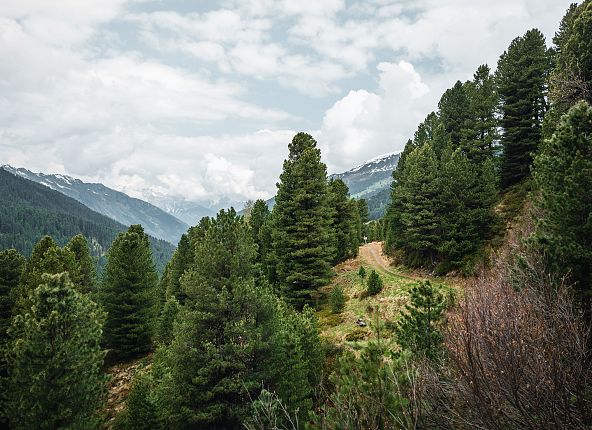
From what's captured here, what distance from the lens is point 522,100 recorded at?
36.7 m

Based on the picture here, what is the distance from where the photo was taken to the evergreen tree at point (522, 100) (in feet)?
120

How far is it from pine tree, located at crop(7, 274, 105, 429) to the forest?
0.09 meters

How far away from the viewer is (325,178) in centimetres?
3094

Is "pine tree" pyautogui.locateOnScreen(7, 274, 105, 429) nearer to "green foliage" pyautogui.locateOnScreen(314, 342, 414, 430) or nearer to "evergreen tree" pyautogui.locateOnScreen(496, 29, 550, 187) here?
"green foliage" pyautogui.locateOnScreen(314, 342, 414, 430)

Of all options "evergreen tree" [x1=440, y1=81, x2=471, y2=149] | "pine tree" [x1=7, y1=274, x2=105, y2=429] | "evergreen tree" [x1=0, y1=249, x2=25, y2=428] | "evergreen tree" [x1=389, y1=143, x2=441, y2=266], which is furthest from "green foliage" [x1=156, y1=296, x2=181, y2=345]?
"evergreen tree" [x1=440, y1=81, x2=471, y2=149]

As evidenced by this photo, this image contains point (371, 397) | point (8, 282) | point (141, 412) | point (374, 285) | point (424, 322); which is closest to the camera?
point (371, 397)

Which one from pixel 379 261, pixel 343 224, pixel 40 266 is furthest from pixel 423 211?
pixel 40 266

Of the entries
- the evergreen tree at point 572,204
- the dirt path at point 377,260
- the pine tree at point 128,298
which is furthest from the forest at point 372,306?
the dirt path at point 377,260

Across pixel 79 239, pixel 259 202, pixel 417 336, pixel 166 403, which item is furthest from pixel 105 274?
pixel 417 336

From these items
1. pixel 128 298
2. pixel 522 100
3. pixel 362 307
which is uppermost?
pixel 522 100

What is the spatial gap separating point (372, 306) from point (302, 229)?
8123mm

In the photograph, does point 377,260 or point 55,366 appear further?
point 377,260

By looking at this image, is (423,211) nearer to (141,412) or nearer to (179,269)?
(179,269)

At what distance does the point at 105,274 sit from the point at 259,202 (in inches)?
722
